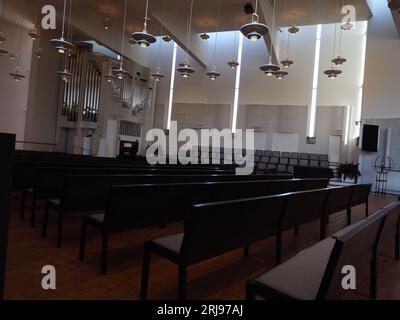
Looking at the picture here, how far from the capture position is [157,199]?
2506 mm

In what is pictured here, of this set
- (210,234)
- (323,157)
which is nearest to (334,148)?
(323,157)

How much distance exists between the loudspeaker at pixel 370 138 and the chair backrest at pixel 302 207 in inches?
307

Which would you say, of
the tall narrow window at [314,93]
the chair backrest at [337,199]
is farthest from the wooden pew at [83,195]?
the tall narrow window at [314,93]

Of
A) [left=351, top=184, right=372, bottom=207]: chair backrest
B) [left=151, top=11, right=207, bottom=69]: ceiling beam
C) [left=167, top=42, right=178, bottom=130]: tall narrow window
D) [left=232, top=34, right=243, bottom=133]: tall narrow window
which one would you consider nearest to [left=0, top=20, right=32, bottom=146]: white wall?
[left=151, top=11, right=207, bottom=69]: ceiling beam

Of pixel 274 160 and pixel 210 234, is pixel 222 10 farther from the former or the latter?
pixel 210 234

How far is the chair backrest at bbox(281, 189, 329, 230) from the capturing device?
99.5 inches

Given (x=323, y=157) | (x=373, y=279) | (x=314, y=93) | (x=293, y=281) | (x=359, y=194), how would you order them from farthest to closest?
(x=314, y=93), (x=323, y=157), (x=359, y=194), (x=373, y=279), (x=293, y=281)

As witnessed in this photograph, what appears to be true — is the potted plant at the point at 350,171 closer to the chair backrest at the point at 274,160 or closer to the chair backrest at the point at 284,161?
the chair backrest at the point at 284,161

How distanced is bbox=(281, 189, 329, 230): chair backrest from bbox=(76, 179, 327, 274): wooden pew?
41 centimetres

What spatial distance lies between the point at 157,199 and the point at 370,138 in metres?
9.39

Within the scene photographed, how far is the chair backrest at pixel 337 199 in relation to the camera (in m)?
3.26
